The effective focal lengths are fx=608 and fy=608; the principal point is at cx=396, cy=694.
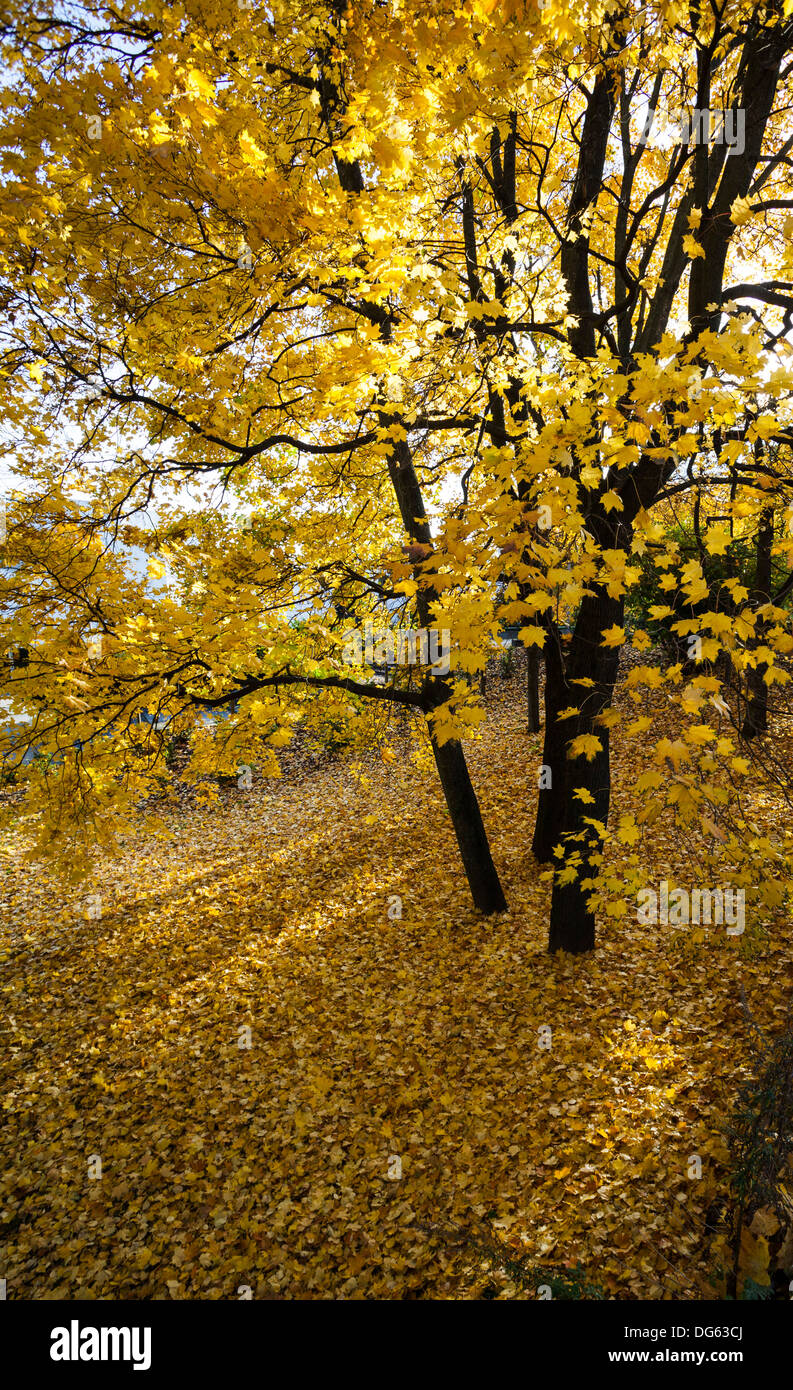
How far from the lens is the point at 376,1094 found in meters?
5.06

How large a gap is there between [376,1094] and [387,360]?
18.1ft

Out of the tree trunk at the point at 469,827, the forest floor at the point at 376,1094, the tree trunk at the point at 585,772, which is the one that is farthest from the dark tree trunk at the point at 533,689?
the tree trunk at the point at 585,772

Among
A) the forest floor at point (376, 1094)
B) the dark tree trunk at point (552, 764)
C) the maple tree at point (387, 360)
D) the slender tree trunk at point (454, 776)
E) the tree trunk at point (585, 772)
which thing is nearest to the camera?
the maple tree at point (387, 360)

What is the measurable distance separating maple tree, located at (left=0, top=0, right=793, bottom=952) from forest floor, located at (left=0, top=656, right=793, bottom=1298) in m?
1.12

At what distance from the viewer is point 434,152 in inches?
159

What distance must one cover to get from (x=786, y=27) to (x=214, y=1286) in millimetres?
8271

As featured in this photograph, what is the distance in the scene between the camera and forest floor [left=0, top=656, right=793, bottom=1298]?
3609 mm

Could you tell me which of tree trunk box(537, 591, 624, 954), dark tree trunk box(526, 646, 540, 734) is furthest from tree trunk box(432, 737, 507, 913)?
dark tree trunk box(526, 646, 540, 734)

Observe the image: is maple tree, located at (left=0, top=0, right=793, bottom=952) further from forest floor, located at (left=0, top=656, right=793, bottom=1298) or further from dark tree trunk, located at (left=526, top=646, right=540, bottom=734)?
dark tree trunk, located at (left=526, top=646, right=540, bottom=734)

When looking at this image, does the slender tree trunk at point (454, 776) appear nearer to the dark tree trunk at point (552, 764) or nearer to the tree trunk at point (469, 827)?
the tree trunk at point (469, 827)

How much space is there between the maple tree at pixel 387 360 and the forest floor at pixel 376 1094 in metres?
1.12

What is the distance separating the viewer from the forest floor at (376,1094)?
11.8 feet
